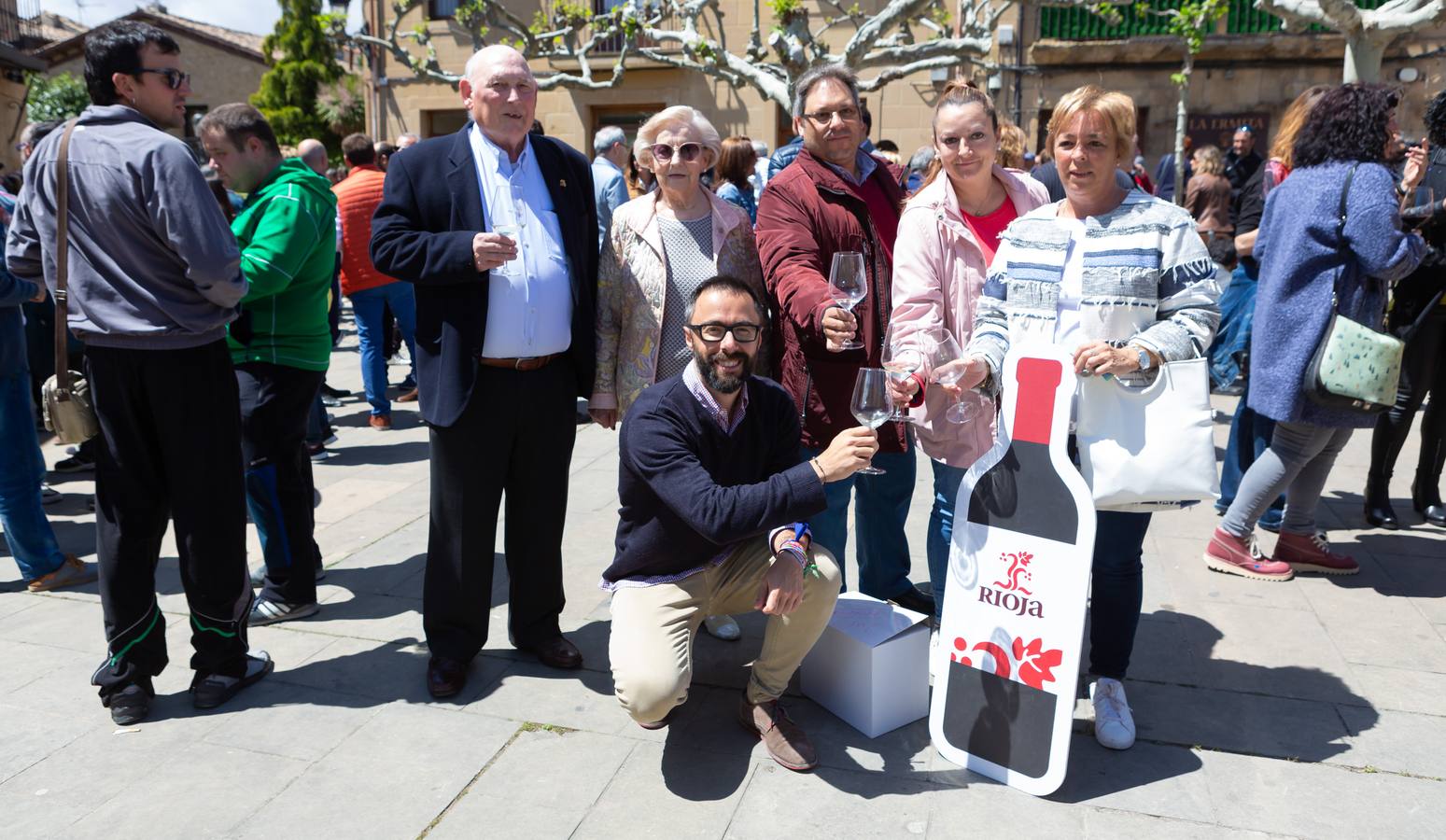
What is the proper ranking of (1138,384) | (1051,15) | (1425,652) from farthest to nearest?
1. (1051,15)
2. (1425,652)
3. (1138,384)

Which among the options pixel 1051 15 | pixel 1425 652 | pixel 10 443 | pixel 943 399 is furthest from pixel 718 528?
pixel 1051 15

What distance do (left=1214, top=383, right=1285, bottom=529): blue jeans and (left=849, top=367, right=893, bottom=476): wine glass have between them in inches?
122

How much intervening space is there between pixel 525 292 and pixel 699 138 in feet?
2.51

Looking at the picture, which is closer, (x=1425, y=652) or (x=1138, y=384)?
(x=1138, y=384)

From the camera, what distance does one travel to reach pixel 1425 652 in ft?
12.0

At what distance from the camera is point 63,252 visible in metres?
3.05

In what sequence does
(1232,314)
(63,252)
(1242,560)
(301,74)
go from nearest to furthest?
1. (63,252)
2. (1242,560)
3. (1232,314)
4. (301,74)

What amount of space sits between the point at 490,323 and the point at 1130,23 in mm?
16884

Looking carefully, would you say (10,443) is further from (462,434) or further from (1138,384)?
(1138,384)

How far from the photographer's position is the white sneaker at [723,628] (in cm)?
381

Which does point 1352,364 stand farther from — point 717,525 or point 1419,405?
point 717,525

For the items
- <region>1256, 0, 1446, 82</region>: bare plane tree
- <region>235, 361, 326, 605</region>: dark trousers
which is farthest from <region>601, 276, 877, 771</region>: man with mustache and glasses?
<region>1256, 0, 1446, 82</region>: bare plane tree

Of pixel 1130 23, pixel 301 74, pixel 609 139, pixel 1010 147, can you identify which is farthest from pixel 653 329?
pixel 301 74

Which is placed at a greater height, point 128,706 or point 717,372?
point 717,372
